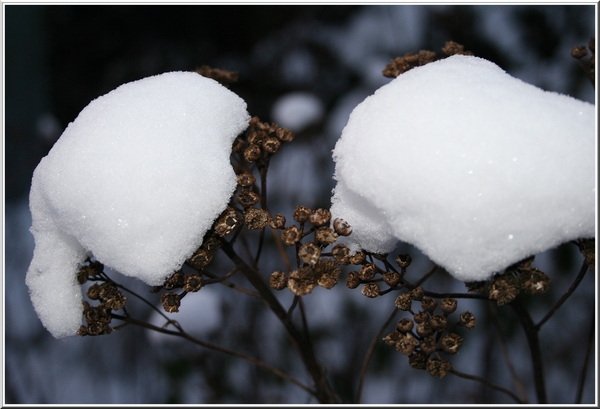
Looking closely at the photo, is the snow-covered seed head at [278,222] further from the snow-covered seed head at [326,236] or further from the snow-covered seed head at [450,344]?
the snow-covered seed head at [450,344]

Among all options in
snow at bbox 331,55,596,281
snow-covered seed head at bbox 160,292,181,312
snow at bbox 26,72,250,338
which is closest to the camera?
snow at bbox 331,55,596,281

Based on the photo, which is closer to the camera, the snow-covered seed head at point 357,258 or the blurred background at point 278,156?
the snow-covered seed head at point 357,258

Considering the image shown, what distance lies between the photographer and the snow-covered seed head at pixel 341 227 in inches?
27.9

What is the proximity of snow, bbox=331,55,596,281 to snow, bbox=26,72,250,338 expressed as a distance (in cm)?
27

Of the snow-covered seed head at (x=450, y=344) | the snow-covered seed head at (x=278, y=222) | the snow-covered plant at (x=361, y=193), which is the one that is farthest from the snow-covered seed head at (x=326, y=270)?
the snow-covered seed head at (x=450, y=344)

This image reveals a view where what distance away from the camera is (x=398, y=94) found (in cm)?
68

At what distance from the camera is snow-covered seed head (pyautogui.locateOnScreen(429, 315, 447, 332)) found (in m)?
0.72

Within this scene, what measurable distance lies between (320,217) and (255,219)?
12cm

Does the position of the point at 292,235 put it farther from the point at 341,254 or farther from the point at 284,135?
the point at 284,135

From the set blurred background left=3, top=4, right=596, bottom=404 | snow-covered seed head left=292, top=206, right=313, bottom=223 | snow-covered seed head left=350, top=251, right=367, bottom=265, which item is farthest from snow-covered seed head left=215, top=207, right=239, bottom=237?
blurred background left=3, top=4, right=596, bottom=404

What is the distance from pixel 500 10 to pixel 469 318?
278 cm

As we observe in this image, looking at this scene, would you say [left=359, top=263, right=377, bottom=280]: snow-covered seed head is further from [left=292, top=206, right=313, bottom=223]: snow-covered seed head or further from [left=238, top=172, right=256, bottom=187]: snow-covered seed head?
[left=238, top=172, right=256, bottom=187]: snow-covered seed head

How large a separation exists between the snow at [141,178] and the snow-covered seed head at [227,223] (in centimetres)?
2

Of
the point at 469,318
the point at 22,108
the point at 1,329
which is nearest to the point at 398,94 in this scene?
the point at 469,318
